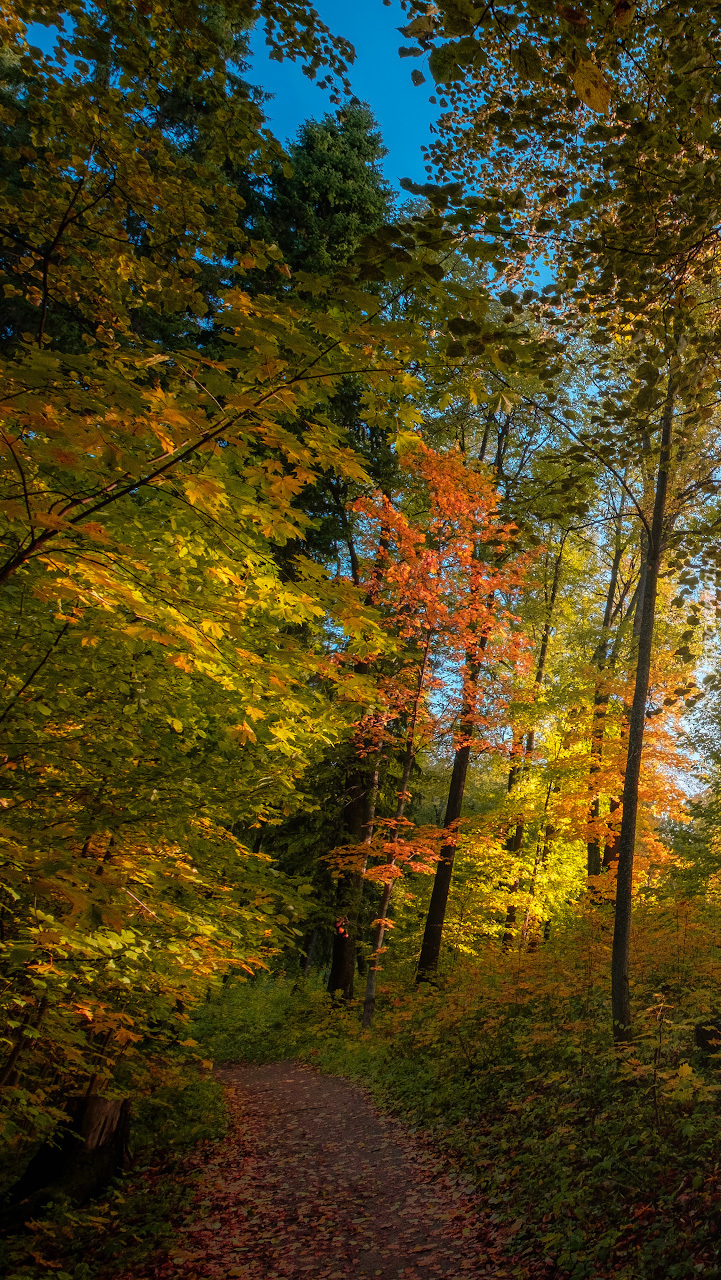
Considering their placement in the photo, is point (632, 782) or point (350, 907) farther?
point (350, 907)

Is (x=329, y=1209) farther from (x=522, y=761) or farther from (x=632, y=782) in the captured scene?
(x=522, y=761)

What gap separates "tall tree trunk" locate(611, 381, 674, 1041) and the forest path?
6.60 feet

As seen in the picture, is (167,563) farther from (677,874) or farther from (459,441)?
(459,441)

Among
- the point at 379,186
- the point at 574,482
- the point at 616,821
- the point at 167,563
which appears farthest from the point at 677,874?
the point at 379,186

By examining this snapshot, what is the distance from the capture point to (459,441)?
14945 millimetres

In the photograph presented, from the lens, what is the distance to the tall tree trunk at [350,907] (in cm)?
1241

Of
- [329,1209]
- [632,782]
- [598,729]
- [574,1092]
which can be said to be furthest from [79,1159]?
[598,729]

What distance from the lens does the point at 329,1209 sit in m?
5.14

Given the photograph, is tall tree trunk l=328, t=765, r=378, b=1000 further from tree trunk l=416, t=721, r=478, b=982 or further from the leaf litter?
the leaf litter

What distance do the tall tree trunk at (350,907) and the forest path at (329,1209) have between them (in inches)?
182

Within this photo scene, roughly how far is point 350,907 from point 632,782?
27.2ft

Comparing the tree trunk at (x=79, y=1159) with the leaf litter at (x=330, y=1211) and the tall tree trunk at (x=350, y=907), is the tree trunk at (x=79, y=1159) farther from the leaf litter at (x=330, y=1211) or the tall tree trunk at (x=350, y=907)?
the tall tree trunk at (x=350, y=907)

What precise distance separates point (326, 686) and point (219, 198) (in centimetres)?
849

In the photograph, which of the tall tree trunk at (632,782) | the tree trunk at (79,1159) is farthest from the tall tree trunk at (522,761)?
the tree trunk at (79,1159)
